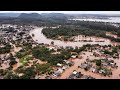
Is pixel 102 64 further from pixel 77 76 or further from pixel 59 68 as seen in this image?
pixel 59 68

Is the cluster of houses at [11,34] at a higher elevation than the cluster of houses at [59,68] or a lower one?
lower

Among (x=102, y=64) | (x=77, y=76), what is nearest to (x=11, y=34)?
(x=102, y=64)

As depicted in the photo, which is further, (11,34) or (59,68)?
(11,34)

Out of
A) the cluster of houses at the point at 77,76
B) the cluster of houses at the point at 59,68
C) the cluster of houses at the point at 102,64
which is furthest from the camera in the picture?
the cluster of houses at the point at 102,64

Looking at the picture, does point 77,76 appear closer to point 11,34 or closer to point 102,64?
point 102,64

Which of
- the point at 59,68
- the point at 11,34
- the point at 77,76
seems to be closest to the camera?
the point at 77,76

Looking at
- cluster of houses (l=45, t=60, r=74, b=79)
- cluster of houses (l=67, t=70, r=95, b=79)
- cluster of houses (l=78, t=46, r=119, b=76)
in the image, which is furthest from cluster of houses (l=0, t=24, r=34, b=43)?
cluster of houses (l=67, t=70, r=95, b=79)

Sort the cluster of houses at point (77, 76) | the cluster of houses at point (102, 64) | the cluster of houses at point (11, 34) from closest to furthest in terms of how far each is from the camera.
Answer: the cluster of houses at point (77, 76)
the cluster of houses at point (102, 64)
the cluster of houses at point (11, 34)

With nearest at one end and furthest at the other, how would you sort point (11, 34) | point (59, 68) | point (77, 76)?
point (77, 76) < point (59, 68) < point (11, 34)

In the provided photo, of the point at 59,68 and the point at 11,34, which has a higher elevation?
the point at 59,68

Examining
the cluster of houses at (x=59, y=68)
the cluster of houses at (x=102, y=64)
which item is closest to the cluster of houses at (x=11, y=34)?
the cluster of houses at (x=59, y=68)

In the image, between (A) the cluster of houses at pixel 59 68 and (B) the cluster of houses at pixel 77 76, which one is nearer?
(B) the cluster of houses at pixel 77 76

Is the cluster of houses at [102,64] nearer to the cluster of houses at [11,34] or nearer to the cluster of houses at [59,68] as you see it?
the cluster of houses at [59,68]

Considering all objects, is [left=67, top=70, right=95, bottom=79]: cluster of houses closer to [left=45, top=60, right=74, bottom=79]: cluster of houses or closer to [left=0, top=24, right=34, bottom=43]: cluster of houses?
[left=45, top=60, right=74, bottom=79]: cluster of houses
